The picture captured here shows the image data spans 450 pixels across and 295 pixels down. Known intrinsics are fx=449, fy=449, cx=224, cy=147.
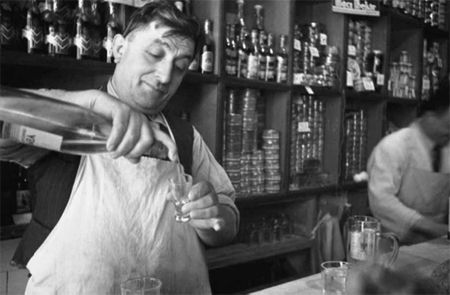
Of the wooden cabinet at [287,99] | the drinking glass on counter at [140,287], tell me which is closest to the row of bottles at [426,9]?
the wooden cabinet at [287,99]

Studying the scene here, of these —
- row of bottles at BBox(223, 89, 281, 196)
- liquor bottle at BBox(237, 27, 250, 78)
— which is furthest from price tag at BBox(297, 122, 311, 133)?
liquor bottle at BBox(237, 27, 250, 78)

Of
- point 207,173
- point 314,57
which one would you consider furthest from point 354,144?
point 207,173

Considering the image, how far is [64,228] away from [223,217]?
Answer: 0.44 metres

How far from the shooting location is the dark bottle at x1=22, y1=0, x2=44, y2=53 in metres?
1.45

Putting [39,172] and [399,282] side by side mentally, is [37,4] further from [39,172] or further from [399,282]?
[399,282]

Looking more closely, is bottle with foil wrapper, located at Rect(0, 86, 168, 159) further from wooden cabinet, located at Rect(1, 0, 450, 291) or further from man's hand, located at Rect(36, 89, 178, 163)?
wooden cabinet, located at Rect(1, 0, 450, 291)

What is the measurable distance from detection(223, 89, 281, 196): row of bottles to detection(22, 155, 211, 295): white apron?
79cm

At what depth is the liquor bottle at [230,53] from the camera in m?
2.00

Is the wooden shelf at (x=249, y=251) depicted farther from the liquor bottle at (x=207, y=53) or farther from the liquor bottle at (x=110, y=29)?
the liquor bottle at (x=110, y=29)

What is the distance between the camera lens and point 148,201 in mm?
1257

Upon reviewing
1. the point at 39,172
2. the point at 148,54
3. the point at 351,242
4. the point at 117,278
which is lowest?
the point at 117,278

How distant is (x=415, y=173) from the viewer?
82.0 inches

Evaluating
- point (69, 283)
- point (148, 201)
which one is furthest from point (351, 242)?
point (69, 283)

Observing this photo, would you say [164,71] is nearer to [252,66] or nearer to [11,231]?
[11,231]
